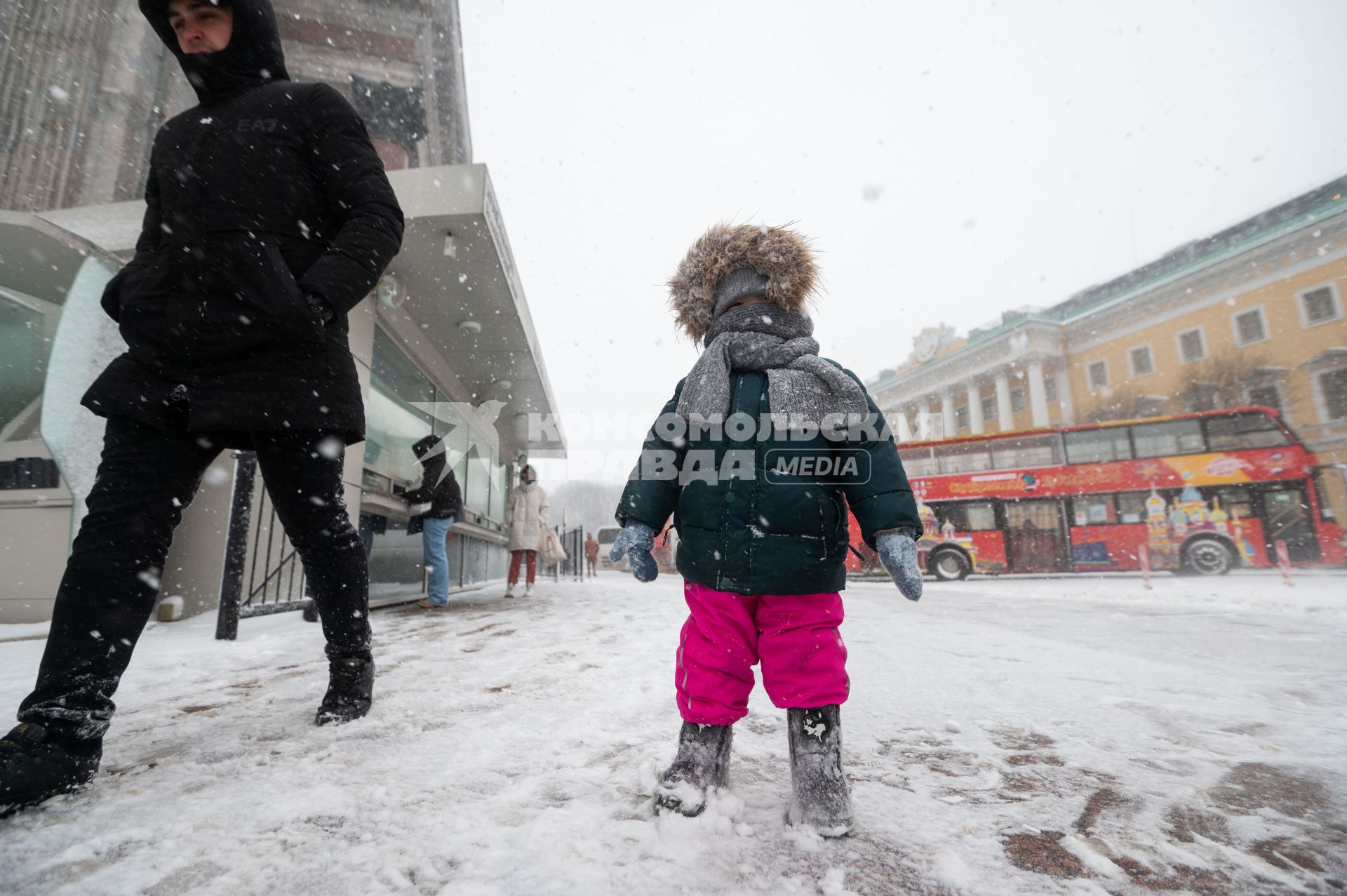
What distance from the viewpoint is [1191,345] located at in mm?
25500

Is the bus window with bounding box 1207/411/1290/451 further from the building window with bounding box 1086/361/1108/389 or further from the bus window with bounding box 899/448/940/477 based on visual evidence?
the building window with bounding box 1086/361/1108/389

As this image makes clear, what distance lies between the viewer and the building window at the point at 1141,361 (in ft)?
88.2

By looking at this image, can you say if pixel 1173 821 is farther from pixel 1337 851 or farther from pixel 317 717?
pixel 317 717

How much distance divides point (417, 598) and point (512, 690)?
5.40m

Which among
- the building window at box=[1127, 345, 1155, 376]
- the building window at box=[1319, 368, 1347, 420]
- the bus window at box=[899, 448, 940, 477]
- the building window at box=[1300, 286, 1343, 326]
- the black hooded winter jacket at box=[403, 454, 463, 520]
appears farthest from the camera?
the building window at box=[1127, 345, 1155, 376]

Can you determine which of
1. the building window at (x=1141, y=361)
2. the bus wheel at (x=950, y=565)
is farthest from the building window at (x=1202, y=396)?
the bus wheel at (x=950, y=565)

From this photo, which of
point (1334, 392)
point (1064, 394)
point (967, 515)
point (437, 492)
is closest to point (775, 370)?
point (437, 492)

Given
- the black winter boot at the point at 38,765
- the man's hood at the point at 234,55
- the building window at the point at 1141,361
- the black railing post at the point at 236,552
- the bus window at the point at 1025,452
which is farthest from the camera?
the building window at the point at 1141,361

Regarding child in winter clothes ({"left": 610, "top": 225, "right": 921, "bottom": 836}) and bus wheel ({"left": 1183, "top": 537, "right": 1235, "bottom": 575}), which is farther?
bus wheel ({"left": 1183, "top": 537, "right": 1235, "bottom": 575})

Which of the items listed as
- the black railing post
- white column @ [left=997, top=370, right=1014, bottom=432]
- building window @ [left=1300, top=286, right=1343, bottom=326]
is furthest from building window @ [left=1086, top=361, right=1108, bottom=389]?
the black railing post

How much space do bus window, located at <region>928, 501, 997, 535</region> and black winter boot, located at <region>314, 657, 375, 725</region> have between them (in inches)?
522

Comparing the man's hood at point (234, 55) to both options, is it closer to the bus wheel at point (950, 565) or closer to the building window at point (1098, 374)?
the bus wheel at point (950, 565)

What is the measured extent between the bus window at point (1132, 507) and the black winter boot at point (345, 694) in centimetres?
1447

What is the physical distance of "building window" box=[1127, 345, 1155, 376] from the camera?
88.2 feet
